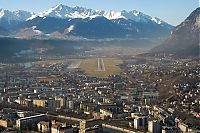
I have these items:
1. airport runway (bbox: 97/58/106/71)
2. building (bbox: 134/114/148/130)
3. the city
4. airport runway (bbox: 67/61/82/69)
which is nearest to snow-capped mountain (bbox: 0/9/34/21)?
the city

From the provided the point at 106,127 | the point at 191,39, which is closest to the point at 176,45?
the point at 191,39

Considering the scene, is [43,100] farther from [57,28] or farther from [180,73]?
A: [57,28]

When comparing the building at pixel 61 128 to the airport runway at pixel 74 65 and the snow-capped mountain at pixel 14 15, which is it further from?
the snow-capped mountain at pixel 14 15

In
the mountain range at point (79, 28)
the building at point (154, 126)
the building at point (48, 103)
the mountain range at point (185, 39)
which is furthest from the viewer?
the mountain range at point (79, 28)

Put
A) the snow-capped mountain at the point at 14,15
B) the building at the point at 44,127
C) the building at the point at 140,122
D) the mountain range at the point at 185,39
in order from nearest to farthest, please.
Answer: the building at the point at 44,127, the building at the point at 140,122, the mountain range at the point at 185,39, the snow-capped mountain at the point at 14,15

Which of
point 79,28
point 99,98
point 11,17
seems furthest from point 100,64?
point 11,17

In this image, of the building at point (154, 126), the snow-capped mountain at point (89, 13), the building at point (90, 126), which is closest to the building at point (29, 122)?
the building at point (90, 126)

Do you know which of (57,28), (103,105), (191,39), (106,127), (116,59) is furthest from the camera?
(57,28)
